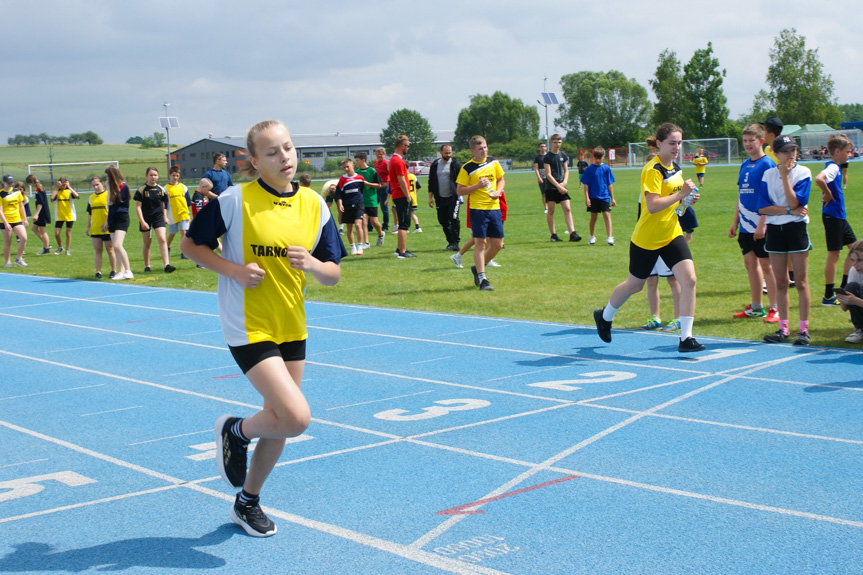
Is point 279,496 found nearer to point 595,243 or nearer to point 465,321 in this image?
point 465,321

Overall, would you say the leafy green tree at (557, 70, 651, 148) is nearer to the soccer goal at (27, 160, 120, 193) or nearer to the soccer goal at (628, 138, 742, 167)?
the soccer goal at (628, 138, 742, 167)

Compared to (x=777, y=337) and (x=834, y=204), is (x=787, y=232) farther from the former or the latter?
(x=834, y=204)

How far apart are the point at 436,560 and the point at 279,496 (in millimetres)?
1257

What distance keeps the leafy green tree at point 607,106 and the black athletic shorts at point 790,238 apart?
124m

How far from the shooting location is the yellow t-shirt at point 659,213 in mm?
8070

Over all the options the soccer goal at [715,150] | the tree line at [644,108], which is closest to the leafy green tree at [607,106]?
the tree line at [644,108]

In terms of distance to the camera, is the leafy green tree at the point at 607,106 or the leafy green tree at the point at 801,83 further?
the leafy green tree at the point at 607,106

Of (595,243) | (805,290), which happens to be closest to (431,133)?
(595,243)

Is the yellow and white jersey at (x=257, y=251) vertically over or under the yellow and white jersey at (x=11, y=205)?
under

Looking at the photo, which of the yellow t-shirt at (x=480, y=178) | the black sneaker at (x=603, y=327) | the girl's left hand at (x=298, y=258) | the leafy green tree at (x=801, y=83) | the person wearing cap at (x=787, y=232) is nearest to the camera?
the girl's left hand at (x=298, y=258)

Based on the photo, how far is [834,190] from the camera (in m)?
9.84

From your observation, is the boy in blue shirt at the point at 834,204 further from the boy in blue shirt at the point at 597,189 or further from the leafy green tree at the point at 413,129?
the leafy green tree at the point at 413,129

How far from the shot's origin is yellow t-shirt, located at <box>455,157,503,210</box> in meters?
12.4

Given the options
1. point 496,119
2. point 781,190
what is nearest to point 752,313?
point 781,190
